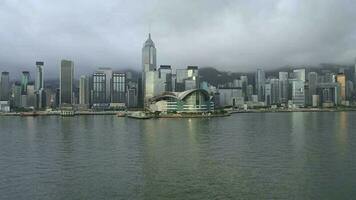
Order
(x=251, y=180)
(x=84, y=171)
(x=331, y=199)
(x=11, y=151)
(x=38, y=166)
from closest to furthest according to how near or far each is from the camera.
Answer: (x=331, y=199), (x=251, y=180), (x=84, y=171), (x=38, y=166), (x=11, y=151)

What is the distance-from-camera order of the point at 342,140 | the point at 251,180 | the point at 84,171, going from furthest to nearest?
the point at 342,140, the point at 84,171, the point at 251,180

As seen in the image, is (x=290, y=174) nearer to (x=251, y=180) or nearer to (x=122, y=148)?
(x=251, y=180)

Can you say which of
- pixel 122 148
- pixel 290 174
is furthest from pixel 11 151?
pixel 290 174

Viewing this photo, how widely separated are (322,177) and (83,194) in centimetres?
1257

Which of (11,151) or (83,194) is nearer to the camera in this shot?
(83,194)

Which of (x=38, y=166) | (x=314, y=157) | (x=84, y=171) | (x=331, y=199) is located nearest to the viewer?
(x=331, y=199)

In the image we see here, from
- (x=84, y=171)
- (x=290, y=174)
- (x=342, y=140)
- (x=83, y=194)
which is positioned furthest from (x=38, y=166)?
(x=342, y=140)

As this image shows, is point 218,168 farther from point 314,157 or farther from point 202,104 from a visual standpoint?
point 202,104

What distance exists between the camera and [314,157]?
29.3m

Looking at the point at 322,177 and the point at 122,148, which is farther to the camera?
the point at 122,148

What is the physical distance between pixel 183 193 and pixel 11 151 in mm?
20533

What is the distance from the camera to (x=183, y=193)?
1956 centimetres

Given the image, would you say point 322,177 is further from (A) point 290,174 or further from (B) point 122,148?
(B) point 122,148

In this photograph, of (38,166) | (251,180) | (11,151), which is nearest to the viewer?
(251,180)
